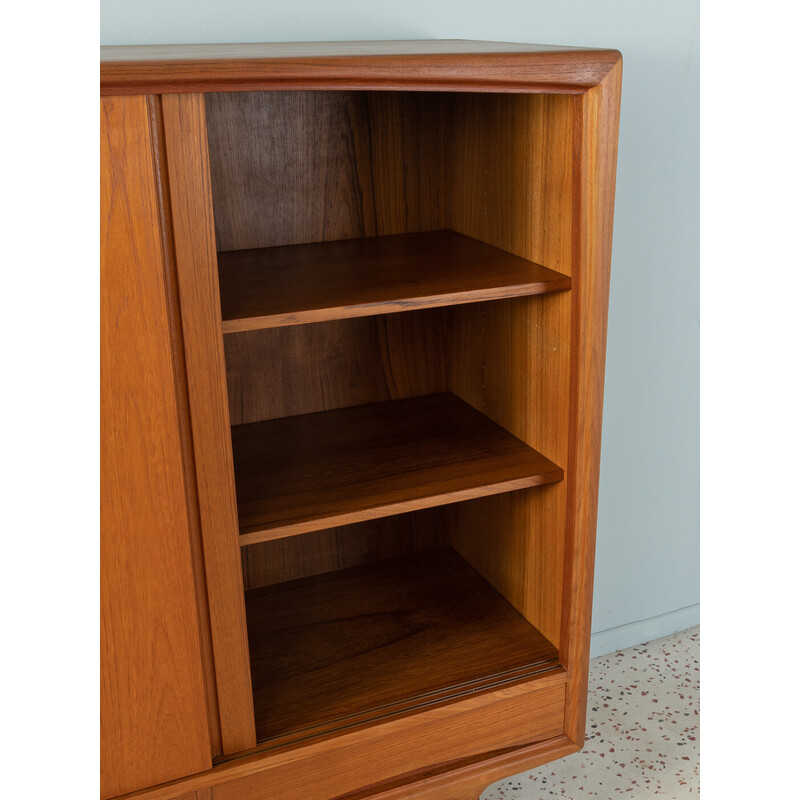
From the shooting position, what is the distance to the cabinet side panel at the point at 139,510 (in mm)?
931

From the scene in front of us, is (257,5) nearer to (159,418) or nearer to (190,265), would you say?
(190,265)

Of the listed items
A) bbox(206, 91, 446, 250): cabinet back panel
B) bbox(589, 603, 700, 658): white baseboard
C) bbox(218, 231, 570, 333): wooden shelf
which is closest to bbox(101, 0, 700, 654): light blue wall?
bbox(589, 603, 700, 658): white baseboard

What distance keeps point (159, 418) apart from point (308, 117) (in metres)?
0.64

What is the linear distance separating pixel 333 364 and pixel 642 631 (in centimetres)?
114

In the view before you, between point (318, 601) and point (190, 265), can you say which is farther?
point (318, 601)

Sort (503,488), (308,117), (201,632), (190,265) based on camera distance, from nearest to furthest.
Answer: (190,265) → (201,632) → (503,488) → (308,117)

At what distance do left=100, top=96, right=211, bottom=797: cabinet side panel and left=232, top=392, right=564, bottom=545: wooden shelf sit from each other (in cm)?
14

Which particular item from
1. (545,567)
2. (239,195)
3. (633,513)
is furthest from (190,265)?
(633,513)

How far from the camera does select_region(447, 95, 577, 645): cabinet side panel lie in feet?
4.08

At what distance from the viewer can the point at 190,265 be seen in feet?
3.23

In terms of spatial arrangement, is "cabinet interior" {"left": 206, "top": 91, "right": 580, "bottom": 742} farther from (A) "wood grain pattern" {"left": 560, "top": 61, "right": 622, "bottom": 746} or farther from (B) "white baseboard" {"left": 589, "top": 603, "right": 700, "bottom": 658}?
(B) "white baseboard" {"left": 589, "top": 603, "right": 700, "bottom": 658}

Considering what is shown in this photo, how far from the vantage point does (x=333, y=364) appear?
1.56m

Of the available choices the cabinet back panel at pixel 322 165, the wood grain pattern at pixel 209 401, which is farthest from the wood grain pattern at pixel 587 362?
the wood grain pattern at pixel 209 401

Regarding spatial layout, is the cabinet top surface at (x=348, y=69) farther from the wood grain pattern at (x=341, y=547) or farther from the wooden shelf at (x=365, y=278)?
the wood grain pattern at (x=341, y=547)
